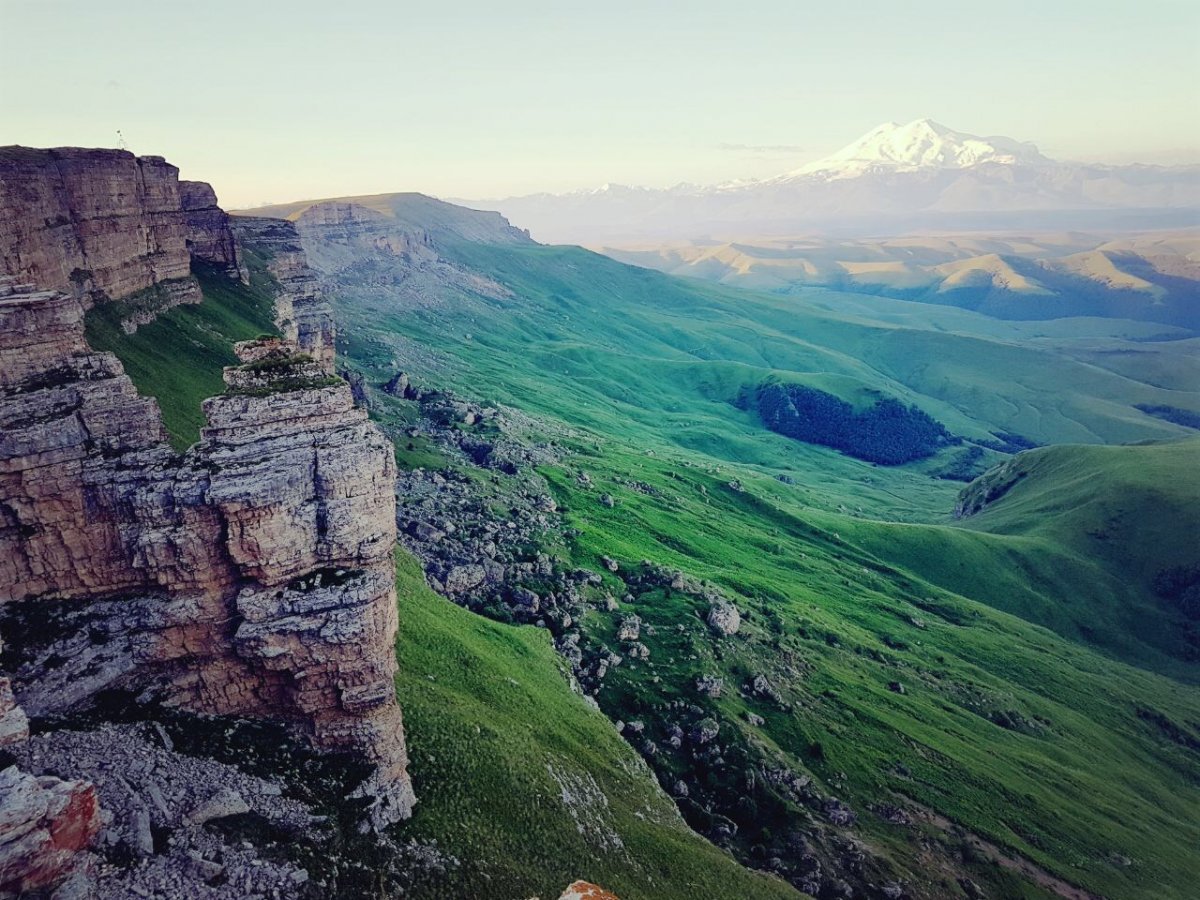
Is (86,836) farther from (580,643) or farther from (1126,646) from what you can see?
(1126,646)

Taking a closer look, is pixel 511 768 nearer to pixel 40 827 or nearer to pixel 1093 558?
pixel 40 827

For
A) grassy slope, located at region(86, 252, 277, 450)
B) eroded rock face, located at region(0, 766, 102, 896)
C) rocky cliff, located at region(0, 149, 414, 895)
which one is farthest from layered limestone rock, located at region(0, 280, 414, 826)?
grassy slope, located at region(86, 252, 277, 450)

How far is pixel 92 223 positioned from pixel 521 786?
3220 inches

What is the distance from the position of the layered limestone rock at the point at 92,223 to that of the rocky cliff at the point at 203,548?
37577 mm

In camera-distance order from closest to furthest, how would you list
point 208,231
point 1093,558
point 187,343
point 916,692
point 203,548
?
point 203,548
point 187,343
point 916,692
point 208,231
point 1093,558

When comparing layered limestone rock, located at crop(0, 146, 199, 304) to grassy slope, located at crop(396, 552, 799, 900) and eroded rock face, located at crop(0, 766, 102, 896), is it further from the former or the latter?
eroded rock face, located at crop(0, 766, 102, 896)

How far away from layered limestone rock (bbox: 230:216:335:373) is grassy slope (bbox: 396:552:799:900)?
239 ft

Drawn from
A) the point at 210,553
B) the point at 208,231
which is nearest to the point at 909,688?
the point at 210,553

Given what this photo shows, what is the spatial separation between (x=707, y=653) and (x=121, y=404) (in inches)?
2725

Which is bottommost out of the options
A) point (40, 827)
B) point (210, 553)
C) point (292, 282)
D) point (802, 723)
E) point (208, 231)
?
point (802, 723)

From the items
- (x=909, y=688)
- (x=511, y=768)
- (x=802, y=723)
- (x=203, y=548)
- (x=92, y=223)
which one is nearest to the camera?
(x=203, y=548)

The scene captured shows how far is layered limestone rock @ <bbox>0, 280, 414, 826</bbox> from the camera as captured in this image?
35.7m

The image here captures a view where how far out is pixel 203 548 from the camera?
36250 millimetres

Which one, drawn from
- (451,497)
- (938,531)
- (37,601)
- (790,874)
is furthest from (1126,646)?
(37,601)
